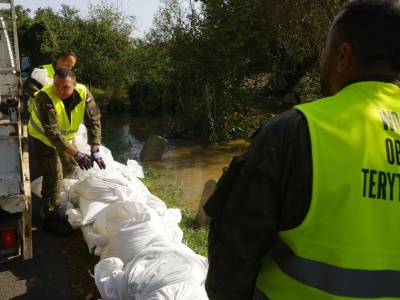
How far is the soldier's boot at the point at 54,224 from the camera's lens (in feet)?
13.9

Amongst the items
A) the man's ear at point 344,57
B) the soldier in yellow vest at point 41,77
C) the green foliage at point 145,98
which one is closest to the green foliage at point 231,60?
the green foliage at point 145,98

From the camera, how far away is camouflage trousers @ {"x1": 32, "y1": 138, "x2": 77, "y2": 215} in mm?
4141

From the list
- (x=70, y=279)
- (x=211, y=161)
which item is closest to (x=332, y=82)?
(x=70, y=279)

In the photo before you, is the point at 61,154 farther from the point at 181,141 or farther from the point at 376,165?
the point at 181,141

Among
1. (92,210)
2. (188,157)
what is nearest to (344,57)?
(92,210)

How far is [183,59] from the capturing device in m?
9.55

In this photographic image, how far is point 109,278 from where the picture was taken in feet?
9.29

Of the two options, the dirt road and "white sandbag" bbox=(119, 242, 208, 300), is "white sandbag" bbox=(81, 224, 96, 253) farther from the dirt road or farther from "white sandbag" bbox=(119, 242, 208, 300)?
"white sandbag" bbox=(119, 242, 208, 300)

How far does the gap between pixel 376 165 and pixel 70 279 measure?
9.61ft

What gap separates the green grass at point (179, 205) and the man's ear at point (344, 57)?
2831 millimetres

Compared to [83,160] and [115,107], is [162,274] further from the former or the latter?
[115,107]

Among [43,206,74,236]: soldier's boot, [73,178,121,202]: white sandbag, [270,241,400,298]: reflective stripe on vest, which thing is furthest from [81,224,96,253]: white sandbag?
[270,241,400,298]: reflective stripe on vest

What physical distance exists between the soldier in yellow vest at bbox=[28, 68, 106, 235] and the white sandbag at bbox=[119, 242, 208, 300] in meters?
1.38

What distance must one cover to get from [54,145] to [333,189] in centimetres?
328
